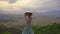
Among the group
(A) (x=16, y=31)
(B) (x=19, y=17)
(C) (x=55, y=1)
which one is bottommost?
(A) (x=16, y=31)

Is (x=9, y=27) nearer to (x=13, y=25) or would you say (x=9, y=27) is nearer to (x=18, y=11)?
(x=13, y=25)

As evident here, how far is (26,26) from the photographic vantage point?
8.68ft

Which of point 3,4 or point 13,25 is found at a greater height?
point 3,4

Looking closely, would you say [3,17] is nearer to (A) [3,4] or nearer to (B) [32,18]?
(A) [3,4]

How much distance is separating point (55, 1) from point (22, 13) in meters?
0.47

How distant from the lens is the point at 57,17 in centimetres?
271

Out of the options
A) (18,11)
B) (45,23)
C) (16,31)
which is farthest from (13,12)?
(45,23)

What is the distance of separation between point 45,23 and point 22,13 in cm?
34

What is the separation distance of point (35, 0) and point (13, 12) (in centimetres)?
34

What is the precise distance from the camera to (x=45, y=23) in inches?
107

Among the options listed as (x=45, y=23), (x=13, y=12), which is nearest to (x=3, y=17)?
(x=13, y=12)

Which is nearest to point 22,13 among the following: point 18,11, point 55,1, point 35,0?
point 18,11

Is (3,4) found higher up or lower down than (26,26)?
higher up

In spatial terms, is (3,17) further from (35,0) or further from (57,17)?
(57,17)
